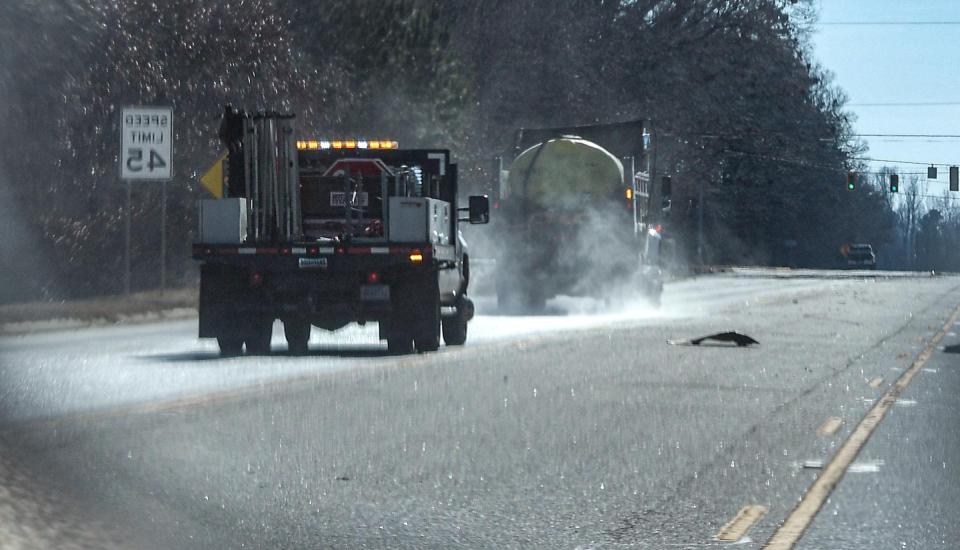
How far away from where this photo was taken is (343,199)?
1909cm

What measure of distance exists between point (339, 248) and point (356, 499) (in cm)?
986

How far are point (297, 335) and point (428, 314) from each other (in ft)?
5.61

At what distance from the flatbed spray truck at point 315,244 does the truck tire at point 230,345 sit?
2 centimetres

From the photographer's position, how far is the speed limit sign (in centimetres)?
2623

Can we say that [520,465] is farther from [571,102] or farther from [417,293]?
[571,102]

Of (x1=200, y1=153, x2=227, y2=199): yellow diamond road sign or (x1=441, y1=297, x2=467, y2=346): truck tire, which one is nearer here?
(x1=441, y1=297, x2=467, y2=346): truck tire

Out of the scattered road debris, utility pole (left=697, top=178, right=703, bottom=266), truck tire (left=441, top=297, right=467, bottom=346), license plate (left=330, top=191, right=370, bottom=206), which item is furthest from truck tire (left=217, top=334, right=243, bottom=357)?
utility pole (left=697, top=178, right=703, bottom=266)

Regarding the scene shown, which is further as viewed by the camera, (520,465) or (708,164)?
(708,164)

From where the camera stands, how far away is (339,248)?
1766 cm

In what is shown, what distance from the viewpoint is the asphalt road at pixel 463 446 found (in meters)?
6.92

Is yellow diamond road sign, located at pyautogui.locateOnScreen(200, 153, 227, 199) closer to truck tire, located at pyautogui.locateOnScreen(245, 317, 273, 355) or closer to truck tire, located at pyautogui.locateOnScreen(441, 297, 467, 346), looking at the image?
truck tire, located at pyautogui.locateOnScreen(441, 297, 467, 346)

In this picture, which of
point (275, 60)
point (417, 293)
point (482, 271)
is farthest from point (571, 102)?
point (417, 293)

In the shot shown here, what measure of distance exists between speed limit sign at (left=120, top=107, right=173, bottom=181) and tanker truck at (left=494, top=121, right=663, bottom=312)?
25.7ft

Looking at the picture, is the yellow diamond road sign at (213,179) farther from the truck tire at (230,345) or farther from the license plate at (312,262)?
the license plate at (312,262)
